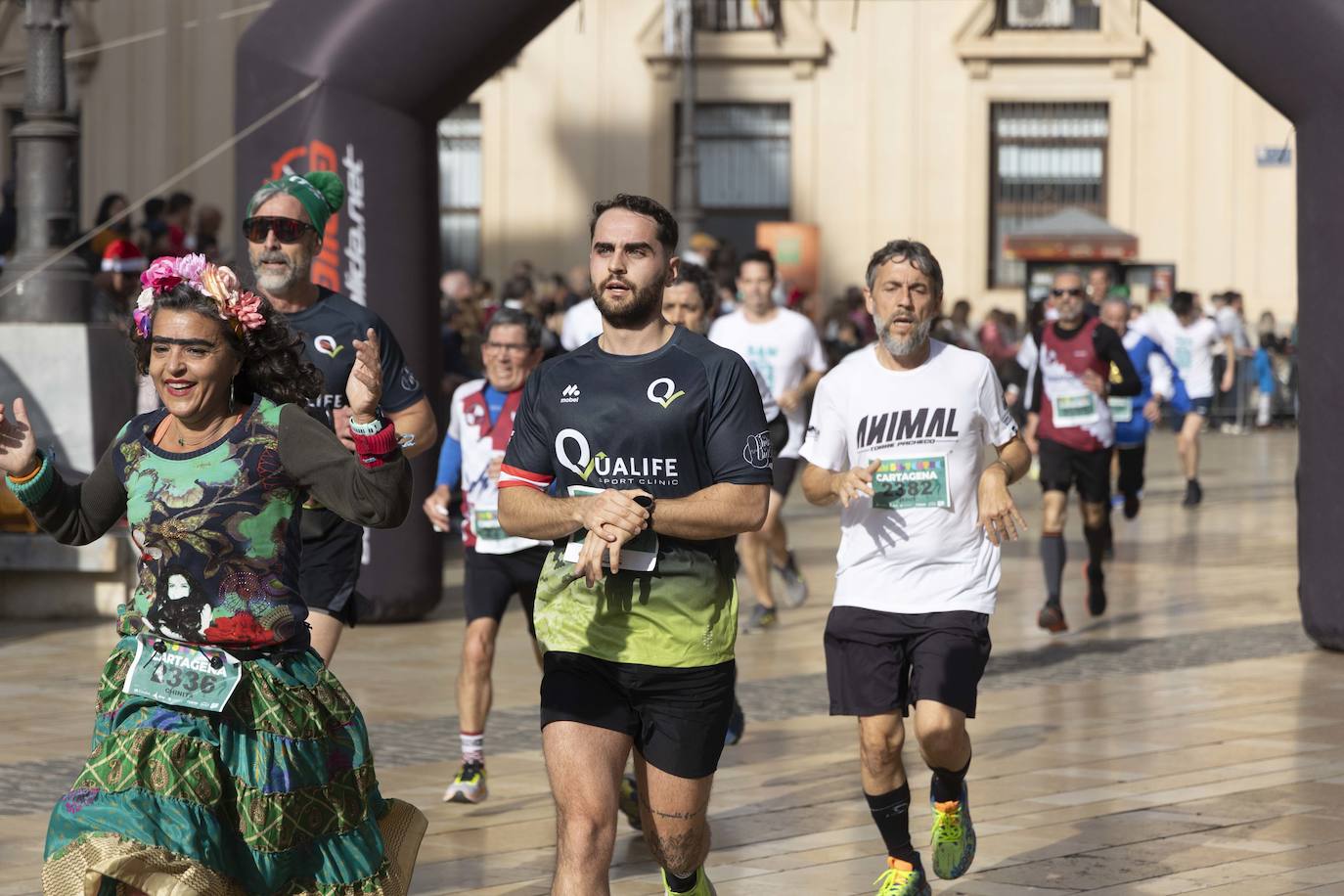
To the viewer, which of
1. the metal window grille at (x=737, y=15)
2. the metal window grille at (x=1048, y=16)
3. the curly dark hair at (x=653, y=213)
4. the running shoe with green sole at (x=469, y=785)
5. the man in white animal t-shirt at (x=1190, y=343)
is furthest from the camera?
the metal window grille at (x=1048, y=16)

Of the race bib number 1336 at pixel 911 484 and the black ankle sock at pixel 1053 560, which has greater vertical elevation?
the race bib number 1336 at pixel 911 484

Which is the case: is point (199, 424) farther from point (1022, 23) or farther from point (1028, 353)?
point (1022, 23)

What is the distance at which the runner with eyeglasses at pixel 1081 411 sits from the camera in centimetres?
1285

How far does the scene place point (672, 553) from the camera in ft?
17.3

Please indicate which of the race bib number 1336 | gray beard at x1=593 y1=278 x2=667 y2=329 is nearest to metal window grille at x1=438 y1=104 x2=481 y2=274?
the race bib number 1336

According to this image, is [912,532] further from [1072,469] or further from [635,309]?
[1072,469]

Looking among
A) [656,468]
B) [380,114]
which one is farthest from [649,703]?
[380,114]

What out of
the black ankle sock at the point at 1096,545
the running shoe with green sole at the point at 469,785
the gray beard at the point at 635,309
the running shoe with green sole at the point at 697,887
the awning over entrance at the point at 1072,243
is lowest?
the running shoe with green sole at the point at 469,785

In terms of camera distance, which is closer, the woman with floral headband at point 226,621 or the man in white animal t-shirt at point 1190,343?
the woman with floral headband at point 226,621

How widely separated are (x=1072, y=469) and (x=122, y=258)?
6622 millimetres

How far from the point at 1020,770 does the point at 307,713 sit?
14.1 ft

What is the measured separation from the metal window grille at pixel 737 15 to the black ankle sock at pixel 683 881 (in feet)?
96.3

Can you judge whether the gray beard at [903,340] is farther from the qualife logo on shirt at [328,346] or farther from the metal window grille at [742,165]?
the metal window grille at [742,165]

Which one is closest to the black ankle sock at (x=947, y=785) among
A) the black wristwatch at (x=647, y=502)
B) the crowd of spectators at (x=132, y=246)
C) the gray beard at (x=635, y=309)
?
the black wristwatch at (x=647, y=502)
